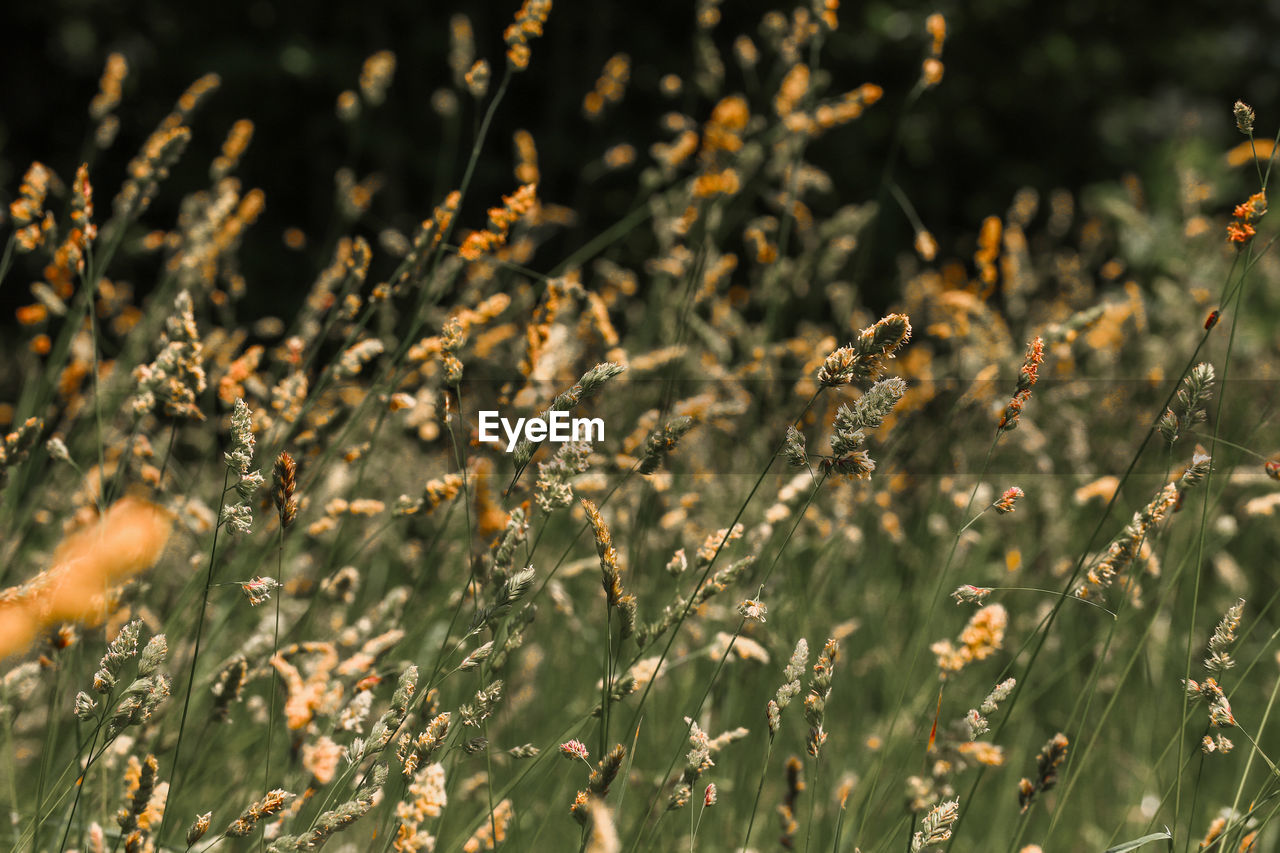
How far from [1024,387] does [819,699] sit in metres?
0.35

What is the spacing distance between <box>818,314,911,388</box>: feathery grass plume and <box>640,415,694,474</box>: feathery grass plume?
0.15m

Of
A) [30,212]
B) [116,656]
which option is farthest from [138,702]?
[30,212]

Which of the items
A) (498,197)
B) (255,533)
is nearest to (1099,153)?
(498,197)

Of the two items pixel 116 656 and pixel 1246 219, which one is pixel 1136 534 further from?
pixel 116 656

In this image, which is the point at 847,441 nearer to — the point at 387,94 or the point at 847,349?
the point at 847,349

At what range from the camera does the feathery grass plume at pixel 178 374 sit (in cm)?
118

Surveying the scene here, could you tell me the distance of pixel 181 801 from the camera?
1314mm

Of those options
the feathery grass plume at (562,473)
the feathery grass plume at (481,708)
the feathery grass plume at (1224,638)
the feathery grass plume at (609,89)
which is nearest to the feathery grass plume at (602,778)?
the feathery grass plume at (481,708)

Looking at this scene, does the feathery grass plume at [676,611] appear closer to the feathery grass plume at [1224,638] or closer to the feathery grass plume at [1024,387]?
the feathery grass plume at [1024,387]

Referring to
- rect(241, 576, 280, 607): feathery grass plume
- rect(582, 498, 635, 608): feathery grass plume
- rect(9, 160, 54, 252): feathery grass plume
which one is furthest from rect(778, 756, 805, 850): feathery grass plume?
rect(9, 160, 54, 252): feathery grass plume

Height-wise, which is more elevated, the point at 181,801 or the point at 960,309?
the point at 960,309

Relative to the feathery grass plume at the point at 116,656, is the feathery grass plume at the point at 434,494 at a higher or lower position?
higher

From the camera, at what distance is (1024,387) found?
909 mm

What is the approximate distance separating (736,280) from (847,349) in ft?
17.4
